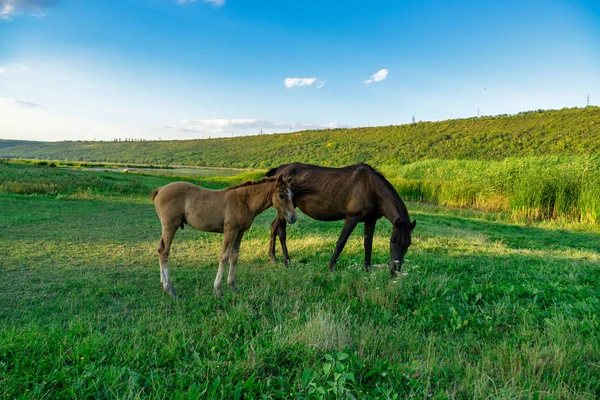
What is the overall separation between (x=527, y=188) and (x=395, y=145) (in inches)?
2093

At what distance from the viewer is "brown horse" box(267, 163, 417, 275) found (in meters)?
6.50

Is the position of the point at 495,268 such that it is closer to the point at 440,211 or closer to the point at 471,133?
the point at 440,211

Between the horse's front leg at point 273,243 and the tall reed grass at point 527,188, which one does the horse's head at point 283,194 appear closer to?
the horse's front leg at point 273,243

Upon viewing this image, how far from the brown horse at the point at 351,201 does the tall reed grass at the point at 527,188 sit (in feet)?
45.3

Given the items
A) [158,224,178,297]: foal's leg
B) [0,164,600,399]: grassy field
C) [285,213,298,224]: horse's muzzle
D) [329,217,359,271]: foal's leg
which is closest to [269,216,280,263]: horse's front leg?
[0,164,600,399]: grassy field

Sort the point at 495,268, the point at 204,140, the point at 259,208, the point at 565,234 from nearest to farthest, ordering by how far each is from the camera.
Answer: the point at 259,208 → the point at 495,268 → the point at 565,234 → the point at 204,140

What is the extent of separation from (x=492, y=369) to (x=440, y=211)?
18339 millimetres

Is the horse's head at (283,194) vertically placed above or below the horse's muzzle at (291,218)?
above

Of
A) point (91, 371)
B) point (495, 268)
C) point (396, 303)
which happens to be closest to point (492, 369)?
point (396, 303)

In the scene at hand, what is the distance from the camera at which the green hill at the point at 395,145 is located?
166ft

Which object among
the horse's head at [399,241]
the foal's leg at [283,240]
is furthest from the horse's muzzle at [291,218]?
the foal's leg at [283,240]

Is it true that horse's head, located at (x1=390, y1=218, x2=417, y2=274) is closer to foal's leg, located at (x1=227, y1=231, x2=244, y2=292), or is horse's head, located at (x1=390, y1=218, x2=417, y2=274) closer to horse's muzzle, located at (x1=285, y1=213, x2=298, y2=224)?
horse's muzzle, located at (x1=285, y1=213, x2=298, y2=224)

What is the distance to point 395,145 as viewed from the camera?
69062 millimetres

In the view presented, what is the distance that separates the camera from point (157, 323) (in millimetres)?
4023
